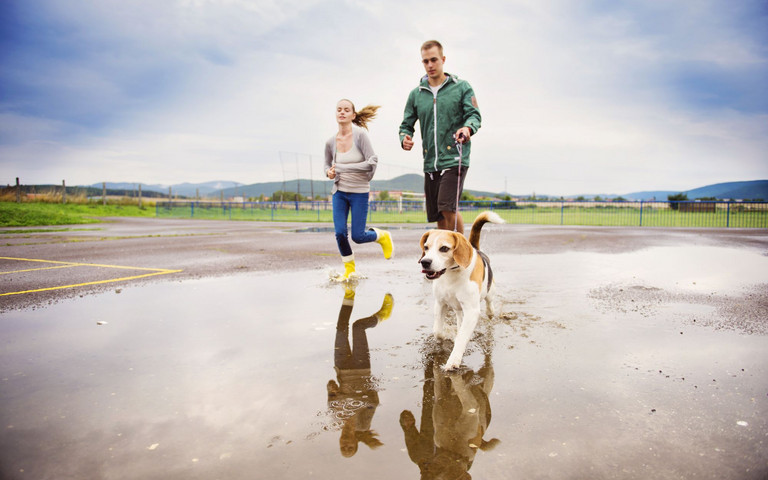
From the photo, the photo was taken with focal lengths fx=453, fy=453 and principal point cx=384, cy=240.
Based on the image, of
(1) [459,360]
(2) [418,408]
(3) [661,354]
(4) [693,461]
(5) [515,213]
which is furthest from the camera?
(5) [515,213]

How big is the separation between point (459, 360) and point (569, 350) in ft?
2.86

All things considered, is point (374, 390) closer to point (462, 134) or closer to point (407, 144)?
point (462, 134)

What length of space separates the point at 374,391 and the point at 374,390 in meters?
0.01

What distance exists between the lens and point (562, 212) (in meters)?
25.3

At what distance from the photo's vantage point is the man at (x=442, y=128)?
14.9 feet

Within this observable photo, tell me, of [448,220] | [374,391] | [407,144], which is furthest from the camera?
[407,144]

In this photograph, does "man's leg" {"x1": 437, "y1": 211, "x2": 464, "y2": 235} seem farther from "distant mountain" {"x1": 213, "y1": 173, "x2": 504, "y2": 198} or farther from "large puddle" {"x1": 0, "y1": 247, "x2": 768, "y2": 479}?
"distant mountain" {"x1": 213, "y1": 173, "x2": 504, "y2": 198}

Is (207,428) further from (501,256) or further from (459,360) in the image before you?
(501,256)

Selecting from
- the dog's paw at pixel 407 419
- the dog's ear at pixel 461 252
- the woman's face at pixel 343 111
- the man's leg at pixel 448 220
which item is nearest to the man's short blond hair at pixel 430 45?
the woman's face at pixel 343 111

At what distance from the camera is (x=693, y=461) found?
68.9 inches

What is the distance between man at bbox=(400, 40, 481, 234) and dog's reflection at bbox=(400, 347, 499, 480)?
2.15 m

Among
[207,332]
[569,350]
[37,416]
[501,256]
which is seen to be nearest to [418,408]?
[569,350]

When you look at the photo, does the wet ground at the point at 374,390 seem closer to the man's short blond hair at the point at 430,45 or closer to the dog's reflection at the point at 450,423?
the dog's reflection at the point at 450,423

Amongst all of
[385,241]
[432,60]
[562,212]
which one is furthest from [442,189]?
[562,212]
